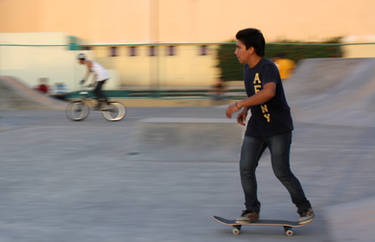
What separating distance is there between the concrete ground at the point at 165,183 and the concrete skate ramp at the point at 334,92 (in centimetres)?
112

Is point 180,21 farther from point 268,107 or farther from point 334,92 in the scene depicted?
point 268,107

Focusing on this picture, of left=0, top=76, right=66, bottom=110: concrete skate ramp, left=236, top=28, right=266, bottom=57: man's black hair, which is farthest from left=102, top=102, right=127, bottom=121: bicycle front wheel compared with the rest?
left=236, top=28, right=266, bottom=57: man's black hair

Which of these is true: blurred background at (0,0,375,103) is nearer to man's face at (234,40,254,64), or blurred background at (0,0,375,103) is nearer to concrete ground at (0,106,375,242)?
concrete ground at (0,106,375,242)

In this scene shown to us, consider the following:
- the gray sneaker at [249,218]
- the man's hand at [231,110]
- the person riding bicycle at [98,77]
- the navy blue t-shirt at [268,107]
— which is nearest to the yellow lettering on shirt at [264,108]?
the navy blue t-shirt at [268,107]

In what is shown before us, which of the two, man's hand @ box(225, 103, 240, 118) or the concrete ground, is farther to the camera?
the concrete ground

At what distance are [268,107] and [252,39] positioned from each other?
0.56m

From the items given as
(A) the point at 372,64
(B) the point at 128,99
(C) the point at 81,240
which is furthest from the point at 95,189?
(B) the point at 128,99

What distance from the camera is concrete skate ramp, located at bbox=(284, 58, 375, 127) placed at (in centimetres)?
1165

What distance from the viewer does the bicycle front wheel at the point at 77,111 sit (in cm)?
1304

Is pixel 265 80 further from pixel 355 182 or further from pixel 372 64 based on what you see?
pixel 372 64

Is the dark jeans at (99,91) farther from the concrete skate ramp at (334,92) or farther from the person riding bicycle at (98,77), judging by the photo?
the concrete skate ramp at (334,92)

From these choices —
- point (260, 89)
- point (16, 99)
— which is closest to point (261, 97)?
point (260, 89)

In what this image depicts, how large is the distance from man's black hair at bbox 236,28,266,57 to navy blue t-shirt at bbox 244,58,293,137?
0.30 ft

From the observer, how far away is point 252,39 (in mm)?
4383
